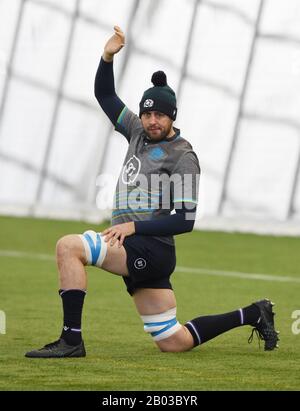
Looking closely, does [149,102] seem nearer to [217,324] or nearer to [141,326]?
[217,324]

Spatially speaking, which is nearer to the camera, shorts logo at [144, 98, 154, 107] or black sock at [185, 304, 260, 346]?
shorts logo at [144, 98, 154, 107]

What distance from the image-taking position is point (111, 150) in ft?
78.0

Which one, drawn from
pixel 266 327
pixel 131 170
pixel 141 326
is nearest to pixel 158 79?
pixel 131 170

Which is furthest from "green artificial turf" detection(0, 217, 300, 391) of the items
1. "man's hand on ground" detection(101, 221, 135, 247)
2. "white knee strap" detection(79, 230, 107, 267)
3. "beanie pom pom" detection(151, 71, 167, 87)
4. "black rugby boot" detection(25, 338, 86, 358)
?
"beanie pom pom" detection(151, 71, 167, 87)

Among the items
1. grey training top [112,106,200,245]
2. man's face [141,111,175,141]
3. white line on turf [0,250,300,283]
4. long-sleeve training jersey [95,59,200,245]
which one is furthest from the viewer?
white line on turf [0,250,300,283]

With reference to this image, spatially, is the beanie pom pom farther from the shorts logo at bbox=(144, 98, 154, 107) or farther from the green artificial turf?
the green artificial turf

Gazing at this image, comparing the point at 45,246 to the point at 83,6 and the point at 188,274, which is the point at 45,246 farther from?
the point at 83,6

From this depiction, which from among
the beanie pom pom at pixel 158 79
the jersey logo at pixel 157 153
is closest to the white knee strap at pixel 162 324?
the jersey logo at pixel 157 153

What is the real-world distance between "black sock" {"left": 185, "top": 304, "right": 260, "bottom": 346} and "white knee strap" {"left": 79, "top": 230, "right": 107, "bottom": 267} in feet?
3.01

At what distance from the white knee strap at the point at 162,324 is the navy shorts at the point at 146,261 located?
0.68 feet

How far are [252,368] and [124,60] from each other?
54.6 ft

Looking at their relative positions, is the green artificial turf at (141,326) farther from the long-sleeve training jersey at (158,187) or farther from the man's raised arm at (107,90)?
the man's raised arm at (107,90)

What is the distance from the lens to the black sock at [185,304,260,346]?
8586 mm

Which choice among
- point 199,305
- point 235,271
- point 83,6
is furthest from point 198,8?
point 199,305
